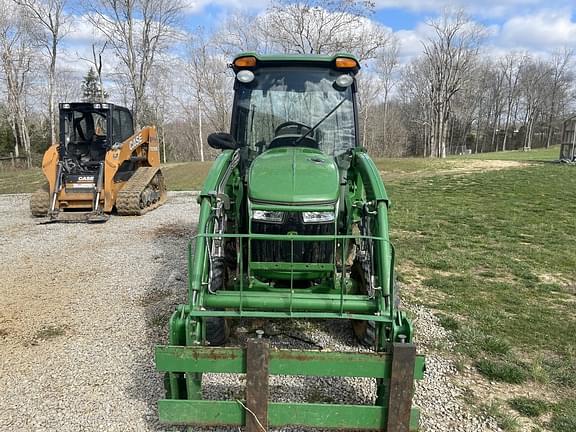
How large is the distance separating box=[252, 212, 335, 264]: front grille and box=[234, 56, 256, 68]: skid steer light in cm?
186

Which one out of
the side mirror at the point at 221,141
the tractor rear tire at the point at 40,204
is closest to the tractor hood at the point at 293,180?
the side mirror at the point at 221,141

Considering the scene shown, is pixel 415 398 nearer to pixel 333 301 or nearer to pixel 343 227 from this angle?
pixel 333 301

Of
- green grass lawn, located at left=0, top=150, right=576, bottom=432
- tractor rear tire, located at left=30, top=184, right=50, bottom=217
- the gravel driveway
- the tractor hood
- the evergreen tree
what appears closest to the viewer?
the gravel driveway

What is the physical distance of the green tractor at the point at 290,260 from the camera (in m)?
2.78

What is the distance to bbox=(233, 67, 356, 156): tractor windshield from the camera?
15.6ft

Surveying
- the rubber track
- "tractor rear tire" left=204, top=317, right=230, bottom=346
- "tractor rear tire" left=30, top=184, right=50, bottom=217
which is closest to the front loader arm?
"tractor rear tire" left=30, top=184, right=50, bottom=217

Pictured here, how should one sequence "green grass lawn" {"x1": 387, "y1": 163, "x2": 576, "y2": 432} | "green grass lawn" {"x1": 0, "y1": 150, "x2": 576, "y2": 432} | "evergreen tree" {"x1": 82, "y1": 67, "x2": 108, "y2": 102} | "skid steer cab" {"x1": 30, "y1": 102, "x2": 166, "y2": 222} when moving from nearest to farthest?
"green grass lawn" {"x1": 0, "y1": 150, "x2": 576, "y2": 432}, "green grass lawn" {"x1": 387, "y1": 163, "x2": 576, "y2": 432}, "skid steer cab" {"x1": 30, "y1": 102, "x2": 166, "y2": 222}, "evergreen tree" {"x1": 82, "y1": 67, "x2": 108, "y2": 102}

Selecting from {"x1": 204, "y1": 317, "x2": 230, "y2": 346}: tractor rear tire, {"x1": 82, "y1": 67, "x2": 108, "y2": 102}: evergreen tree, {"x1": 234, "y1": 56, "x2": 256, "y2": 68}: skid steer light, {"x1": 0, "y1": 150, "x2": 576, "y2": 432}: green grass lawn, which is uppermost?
{"x1": 82, "y1": 67, "x2": 108, "y2": 102}: evergreen tree

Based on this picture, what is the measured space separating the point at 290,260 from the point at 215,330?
0.83m

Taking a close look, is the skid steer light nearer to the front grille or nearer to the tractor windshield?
the tractor windshield

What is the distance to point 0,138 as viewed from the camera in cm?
3816

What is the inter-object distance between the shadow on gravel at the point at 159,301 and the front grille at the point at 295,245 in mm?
1363

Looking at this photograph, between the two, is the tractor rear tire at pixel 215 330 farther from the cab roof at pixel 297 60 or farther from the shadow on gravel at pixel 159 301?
the cab roof at pixel 297 60

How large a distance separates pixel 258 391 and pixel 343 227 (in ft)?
6.31
